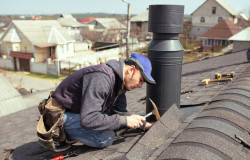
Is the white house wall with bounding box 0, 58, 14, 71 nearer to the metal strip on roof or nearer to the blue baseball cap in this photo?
the blue baseball cap

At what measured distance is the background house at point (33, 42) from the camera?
2931 cm

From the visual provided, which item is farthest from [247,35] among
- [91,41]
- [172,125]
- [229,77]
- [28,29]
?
[91,41]

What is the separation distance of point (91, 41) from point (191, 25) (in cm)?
2067

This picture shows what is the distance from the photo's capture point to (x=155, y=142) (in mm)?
2344

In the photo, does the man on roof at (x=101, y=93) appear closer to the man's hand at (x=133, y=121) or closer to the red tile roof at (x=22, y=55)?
the man's hand at (x=133, y=121)

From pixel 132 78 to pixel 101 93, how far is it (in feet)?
1.59

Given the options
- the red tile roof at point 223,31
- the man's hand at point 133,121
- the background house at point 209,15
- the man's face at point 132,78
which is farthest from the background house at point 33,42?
the man's hand at point 133,121

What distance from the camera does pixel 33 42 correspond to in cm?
2955

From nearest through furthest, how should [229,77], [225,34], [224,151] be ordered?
[224,151] < [229,77] < [225,34]

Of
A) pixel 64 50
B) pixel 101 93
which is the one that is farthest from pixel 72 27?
pixel 101 93

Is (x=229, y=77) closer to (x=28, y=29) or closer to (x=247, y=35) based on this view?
(x=247, y=35)

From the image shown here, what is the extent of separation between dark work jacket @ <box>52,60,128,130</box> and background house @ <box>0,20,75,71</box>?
2776 centimetres

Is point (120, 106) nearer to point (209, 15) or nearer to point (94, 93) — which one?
point (94, 93)

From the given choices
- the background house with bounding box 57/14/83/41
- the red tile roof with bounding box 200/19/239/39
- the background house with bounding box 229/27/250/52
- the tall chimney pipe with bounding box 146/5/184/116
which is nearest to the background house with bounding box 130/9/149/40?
the background house with bounding box 57/14/83/41
